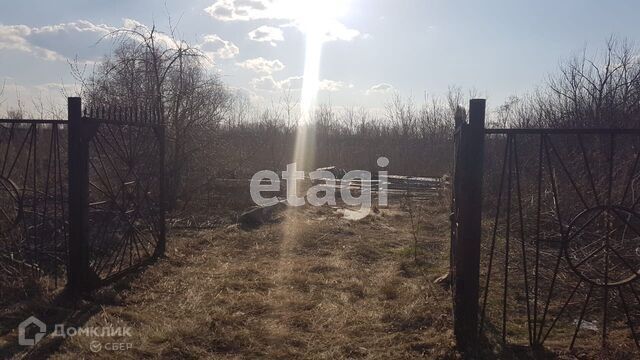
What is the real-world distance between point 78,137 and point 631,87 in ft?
40.0

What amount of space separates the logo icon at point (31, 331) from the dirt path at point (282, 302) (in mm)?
305

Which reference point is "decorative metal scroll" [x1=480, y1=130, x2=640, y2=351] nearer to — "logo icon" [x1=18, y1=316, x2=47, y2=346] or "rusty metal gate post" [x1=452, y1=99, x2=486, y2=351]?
"rusty metal gate post" [x1=452, y1=99, x2=486, y2=351]

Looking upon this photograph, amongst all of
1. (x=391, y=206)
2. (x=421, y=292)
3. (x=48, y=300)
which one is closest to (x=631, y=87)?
(x=391, y=206)

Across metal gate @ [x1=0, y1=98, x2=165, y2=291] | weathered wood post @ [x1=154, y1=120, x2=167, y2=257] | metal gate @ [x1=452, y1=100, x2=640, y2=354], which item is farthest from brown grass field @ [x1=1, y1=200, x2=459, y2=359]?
metal gate @ [x1=452, y1=100, x2=640, y2=354]

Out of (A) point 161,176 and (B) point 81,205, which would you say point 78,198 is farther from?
(A) point 161,176

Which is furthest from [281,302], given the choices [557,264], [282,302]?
[557,264]

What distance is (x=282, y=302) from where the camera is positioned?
503 cm

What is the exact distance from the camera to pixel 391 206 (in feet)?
44.2

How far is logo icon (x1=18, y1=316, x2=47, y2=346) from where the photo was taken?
12.8 ft

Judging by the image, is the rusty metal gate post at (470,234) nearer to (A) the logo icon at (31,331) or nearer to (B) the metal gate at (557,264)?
(B) the metal gate at (557,264)

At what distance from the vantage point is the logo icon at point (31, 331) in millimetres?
3891

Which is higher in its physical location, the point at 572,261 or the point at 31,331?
the point at 572,261

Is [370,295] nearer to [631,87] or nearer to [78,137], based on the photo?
[78,137]

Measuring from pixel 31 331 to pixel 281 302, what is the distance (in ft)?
7.37
